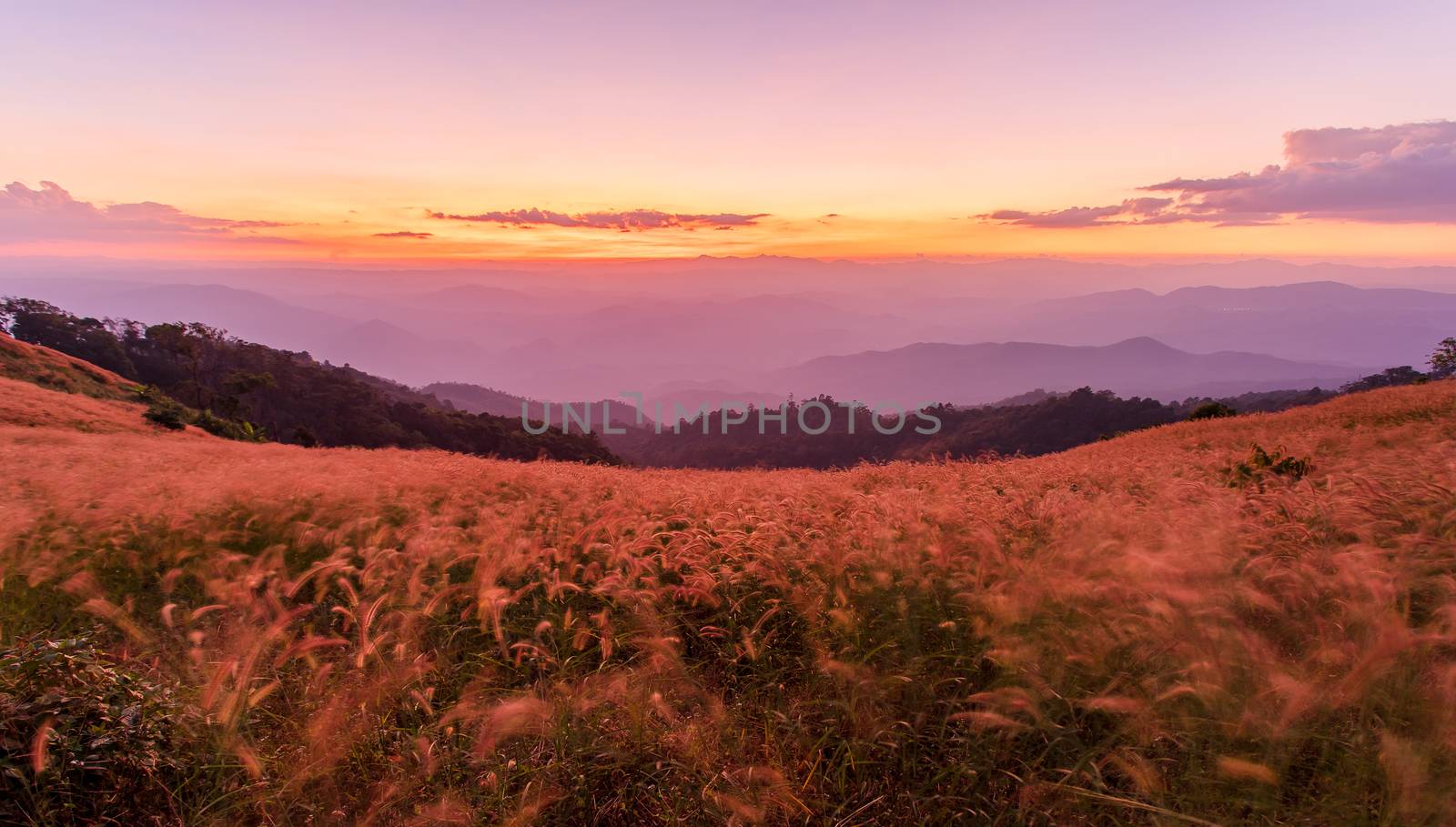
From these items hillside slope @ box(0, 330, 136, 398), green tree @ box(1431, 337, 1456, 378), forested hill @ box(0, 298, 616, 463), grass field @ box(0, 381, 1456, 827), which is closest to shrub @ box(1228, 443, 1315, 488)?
grass field @ box(0, 381, 1456, 827)

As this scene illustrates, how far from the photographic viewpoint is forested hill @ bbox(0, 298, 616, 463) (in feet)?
248

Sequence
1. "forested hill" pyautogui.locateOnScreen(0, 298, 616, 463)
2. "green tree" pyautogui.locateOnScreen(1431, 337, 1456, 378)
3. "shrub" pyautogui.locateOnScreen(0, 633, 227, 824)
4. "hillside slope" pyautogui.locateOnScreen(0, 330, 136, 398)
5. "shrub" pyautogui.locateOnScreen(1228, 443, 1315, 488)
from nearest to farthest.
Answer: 1. "shrub" pyautogui.locateOnScreen(0, 633, 227, 824)
2. "shrub" pyautogui.locateOnScreen(1228, 443, 1315, 488)
3. "hillside slope" pyautogui.locateOnScreen(0, 330, 136, 398)
4. "green tree" pyautogui.locateOnScreen(1431, 337, 1456, 378)
5. "forested hill" pyautogui.locateOnScreen(0, 298, 616, 463)

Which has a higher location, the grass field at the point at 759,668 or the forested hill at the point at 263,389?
the grass field at the point at 759,668

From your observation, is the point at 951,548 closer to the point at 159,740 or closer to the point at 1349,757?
the point at 1349,757

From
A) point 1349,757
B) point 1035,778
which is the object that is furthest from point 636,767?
point 1349,757

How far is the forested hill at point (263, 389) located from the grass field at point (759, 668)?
2751 inches

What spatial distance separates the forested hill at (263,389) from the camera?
248ft

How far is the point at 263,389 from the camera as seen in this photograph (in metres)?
82.6

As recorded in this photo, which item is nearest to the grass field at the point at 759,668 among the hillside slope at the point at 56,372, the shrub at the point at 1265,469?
the shrub at the point at 1265,469

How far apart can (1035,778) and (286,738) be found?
3.53 metres

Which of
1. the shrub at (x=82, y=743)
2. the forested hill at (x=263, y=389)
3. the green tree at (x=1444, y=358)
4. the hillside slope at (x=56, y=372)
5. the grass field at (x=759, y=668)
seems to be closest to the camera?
the shrub at (x=82, y=743)

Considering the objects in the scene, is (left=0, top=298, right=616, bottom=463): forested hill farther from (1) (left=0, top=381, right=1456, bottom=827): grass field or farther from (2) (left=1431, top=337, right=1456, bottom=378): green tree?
(2) (left=1431, top=337, right=1456, bottom=378): green tree

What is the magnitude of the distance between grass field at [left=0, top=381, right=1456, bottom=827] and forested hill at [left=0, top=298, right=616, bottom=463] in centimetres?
6988

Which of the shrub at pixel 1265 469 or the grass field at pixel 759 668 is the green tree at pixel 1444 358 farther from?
the grass field at pixel 759 668
